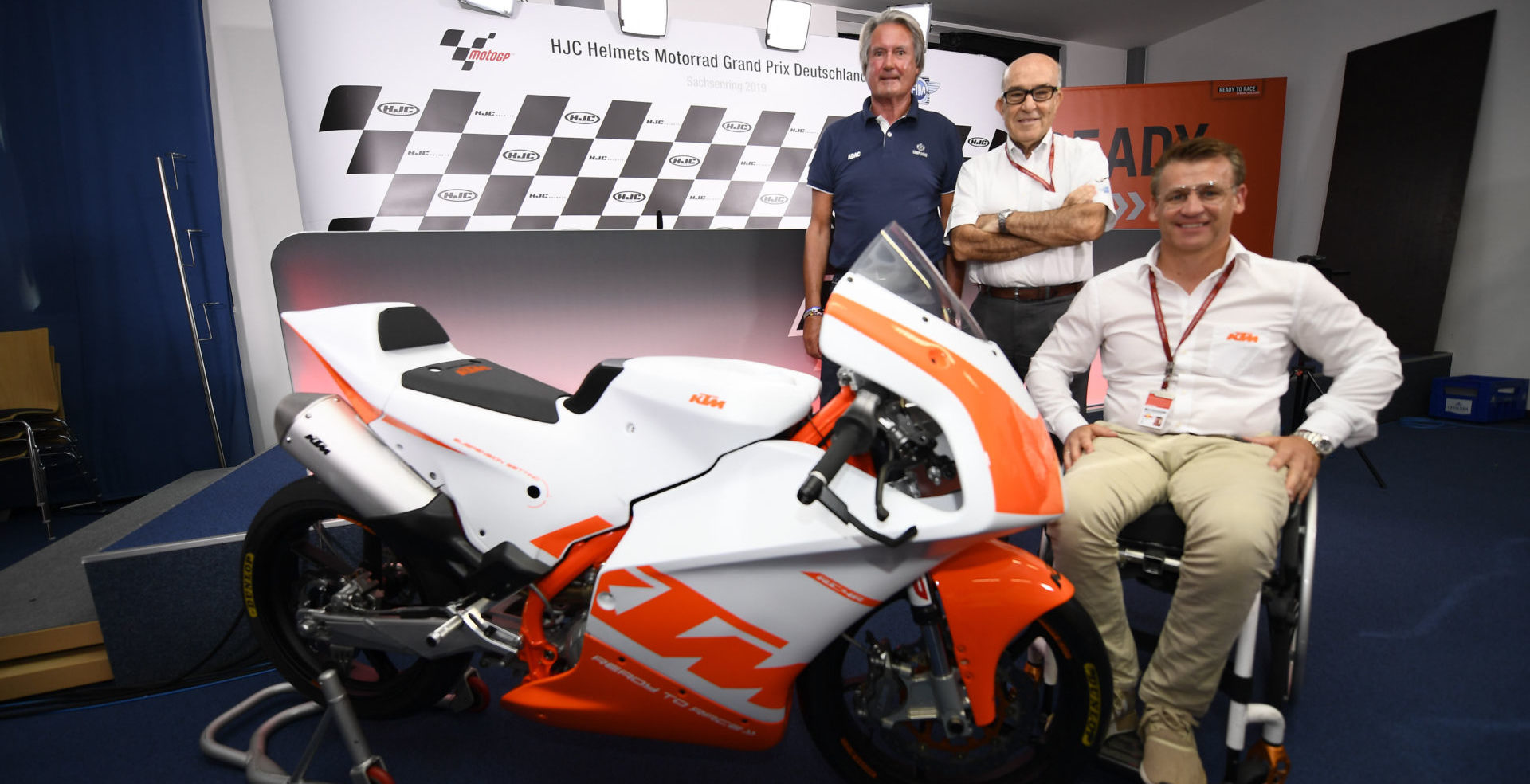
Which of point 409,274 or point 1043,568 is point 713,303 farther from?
point 1043,568

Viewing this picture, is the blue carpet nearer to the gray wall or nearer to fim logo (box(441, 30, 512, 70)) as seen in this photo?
fim logo (box(441, 30, 512, 70))

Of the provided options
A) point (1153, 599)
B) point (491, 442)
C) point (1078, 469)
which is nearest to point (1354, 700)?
point (1153, 599)

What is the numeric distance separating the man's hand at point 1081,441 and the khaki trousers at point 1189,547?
0.04 metres

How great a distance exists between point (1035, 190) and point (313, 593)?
218 cm

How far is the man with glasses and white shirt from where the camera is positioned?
1.93m

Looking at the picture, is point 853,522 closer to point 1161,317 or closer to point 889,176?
point 1161,317

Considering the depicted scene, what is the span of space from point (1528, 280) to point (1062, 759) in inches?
207

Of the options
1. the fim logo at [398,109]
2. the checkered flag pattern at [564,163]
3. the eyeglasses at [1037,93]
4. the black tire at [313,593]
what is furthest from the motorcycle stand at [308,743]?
the fim logo at [398,109]

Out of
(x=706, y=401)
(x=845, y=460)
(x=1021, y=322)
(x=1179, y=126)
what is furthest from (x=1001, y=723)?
(x=1179, y=126)

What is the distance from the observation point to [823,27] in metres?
4.61

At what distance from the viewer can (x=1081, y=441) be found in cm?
150

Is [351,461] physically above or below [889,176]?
below

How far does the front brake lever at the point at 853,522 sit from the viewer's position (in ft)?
2.95

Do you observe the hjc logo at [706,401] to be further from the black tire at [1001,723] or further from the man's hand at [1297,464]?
the man's hand at [1297,464]
